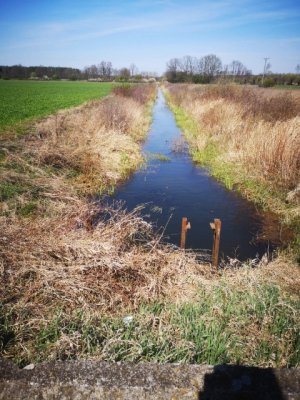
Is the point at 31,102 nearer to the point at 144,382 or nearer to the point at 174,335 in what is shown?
the point at 174,335

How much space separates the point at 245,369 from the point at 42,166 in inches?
329

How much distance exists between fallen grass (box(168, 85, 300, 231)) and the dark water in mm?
506

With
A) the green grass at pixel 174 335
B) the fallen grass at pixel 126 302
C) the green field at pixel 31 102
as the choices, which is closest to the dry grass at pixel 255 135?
the fallen grass at pixel 126 302

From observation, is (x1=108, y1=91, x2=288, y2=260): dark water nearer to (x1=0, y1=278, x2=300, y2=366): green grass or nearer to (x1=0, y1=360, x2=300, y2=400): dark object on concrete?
(x1=0, y1=278, x2=300, y2=366): green grass

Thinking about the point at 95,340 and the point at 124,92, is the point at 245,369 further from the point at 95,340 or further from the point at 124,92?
the point at 124,92

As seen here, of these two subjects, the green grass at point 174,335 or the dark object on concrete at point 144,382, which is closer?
the dark object on concrete at point 144,382

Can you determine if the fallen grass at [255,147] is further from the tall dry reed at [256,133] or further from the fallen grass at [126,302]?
the fallen grass at [126,302]

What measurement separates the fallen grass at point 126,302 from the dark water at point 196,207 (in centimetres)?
116

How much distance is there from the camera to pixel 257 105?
45.3 feet

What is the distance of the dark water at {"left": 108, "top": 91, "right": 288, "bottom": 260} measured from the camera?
20.8 feet

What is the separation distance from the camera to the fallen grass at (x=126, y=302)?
2834mm

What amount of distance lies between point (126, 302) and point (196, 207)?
15.7ft

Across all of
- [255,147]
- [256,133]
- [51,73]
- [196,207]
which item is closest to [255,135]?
[256,133]

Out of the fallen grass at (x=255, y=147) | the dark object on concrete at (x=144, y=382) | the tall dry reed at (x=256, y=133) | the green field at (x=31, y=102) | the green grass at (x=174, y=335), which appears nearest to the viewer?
the dark object on concrete at (x=144, y=382)
